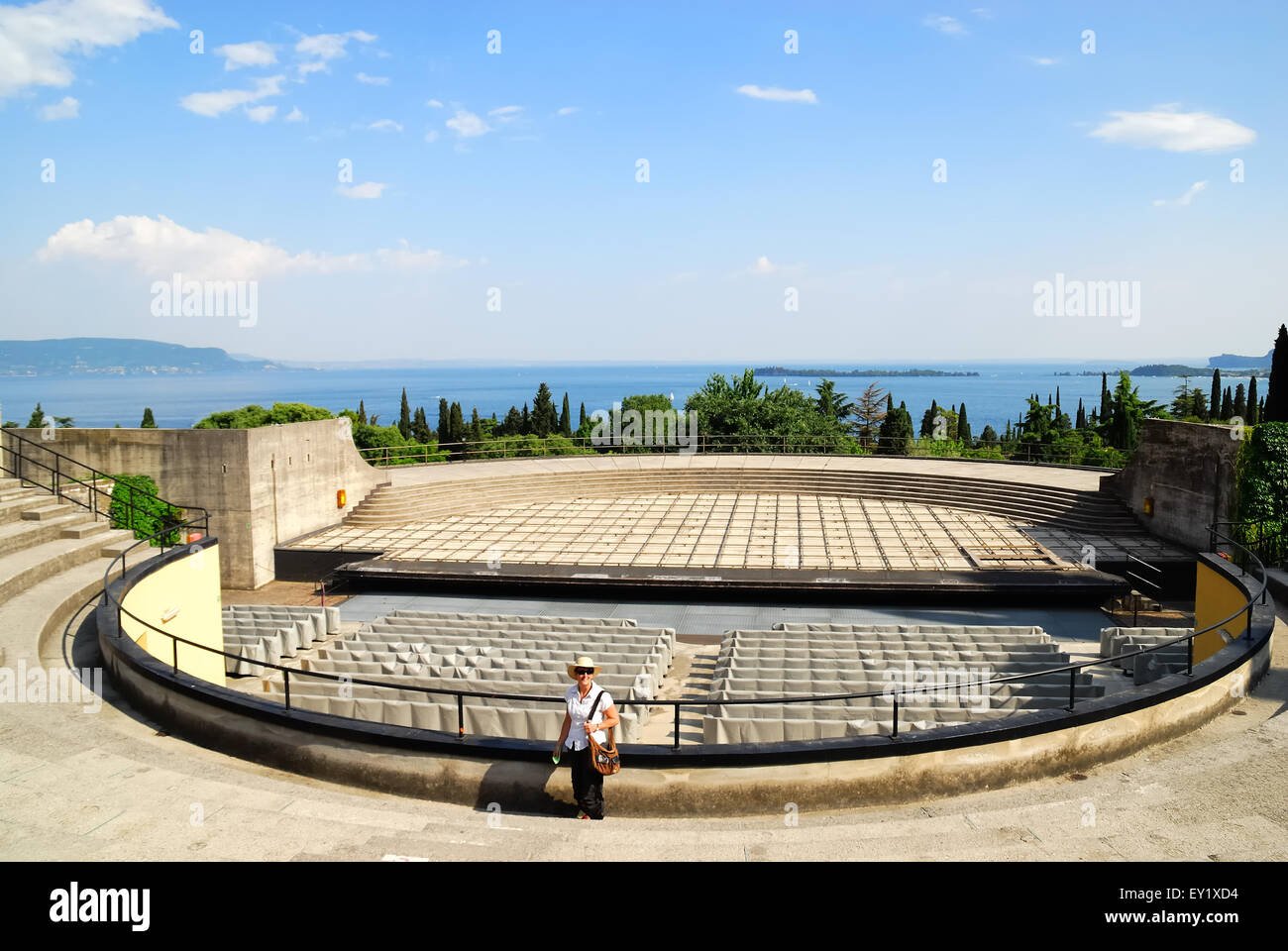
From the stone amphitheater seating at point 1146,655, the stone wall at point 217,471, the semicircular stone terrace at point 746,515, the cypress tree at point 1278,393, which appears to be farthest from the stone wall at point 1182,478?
the stone wall at point 217,471

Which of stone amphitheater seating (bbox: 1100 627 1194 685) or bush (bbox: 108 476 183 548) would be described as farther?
bush (bbox: 108 476 183 548)

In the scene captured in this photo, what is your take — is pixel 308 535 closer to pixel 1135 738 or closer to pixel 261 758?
pixel 261 758

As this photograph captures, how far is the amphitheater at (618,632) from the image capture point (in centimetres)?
667

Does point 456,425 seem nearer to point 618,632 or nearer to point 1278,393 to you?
point 1278,393

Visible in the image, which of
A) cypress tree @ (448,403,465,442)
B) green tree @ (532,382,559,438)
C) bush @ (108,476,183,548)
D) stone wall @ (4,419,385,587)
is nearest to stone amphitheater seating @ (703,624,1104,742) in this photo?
bush @ (108,476,183,548)

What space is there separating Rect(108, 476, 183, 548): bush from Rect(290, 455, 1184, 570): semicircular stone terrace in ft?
12.5

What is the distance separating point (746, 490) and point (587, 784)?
23259 millimetres

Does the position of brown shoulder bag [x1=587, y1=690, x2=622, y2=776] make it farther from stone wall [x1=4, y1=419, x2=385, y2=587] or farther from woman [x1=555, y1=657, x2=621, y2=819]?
stone wall [x1=4, y1=419, x2=385, y2=587]

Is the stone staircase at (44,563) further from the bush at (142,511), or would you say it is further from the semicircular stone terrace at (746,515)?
the semicircular stone terrace at (746,515)

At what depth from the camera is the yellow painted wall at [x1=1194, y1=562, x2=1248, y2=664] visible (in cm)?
1075

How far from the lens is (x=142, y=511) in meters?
16.9
